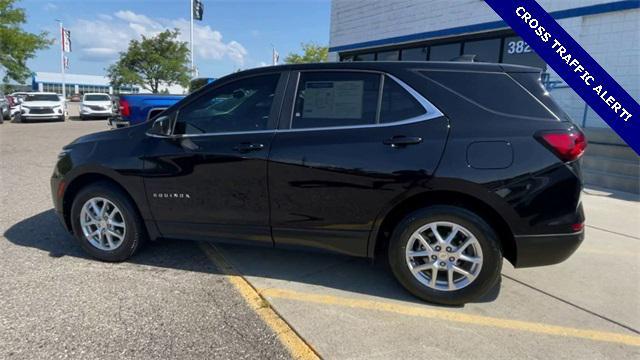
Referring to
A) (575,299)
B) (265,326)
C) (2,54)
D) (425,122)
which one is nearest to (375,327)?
(265,326)

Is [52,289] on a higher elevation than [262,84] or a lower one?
lower

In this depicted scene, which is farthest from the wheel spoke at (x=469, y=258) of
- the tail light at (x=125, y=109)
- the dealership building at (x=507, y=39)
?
the tail light at (x=125, y=109)

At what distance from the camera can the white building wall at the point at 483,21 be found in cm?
898

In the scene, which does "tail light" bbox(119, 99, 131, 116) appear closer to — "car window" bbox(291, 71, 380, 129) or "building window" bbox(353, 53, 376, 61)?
"car window" bbox(291, 71, 380, 129)

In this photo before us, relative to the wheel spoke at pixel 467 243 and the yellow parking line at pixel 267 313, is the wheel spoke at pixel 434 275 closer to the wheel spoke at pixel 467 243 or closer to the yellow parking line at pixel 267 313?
the wheel spoke at pixel 467 243

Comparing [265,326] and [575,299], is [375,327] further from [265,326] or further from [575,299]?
[575,299]

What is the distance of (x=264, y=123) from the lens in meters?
3.35

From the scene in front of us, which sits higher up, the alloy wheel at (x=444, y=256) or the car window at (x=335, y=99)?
the car window at (x=335, y=99)

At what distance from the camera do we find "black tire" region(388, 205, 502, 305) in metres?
2.94

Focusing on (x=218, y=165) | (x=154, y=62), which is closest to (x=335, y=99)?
(x=218, y=165)

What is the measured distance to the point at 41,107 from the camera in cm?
2067

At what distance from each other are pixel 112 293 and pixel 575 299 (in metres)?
3.63

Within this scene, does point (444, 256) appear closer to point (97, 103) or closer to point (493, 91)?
point (493, 91)

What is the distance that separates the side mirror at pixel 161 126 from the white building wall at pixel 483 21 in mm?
9590
